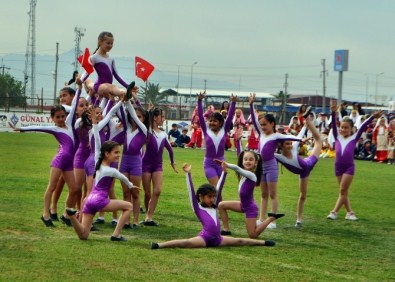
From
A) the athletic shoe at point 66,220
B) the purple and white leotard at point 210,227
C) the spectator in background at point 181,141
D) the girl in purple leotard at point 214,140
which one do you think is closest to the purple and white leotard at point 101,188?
the purple and white leotard at point 210,227

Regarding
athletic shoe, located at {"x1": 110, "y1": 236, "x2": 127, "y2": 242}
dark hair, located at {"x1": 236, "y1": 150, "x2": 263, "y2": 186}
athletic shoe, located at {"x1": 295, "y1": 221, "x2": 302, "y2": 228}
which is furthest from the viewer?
athletic shoe, located at {"x1": 295, "y1": 221, "x2": 302, "y2": 228}

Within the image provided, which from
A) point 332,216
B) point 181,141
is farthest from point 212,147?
point 181,141

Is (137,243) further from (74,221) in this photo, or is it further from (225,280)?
(225,280)

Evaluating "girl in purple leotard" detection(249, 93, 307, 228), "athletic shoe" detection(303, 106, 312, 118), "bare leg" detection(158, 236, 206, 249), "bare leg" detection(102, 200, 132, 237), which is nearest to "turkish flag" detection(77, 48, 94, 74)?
"girl in purple leotard" detection(249, 93, 307, 228)

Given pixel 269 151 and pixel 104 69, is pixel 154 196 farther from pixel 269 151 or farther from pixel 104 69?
pixel 104 69

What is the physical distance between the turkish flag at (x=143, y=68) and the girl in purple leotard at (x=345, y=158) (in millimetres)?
3868

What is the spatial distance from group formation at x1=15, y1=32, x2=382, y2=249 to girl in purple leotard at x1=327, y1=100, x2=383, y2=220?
120cm

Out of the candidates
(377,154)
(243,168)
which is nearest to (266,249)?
(243,168)

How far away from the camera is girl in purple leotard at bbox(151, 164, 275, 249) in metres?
10.1

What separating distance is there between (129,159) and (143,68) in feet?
12.2

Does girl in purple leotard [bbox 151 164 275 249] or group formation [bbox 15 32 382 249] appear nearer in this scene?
girl in purple leotard [bbox 151 164 275 249]

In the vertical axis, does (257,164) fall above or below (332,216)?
above

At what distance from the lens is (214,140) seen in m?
13.1

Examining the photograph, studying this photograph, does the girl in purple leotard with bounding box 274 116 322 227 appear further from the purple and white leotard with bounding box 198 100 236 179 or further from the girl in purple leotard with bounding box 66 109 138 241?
the girl in purple leotard with bounding box 66 109 138 241
